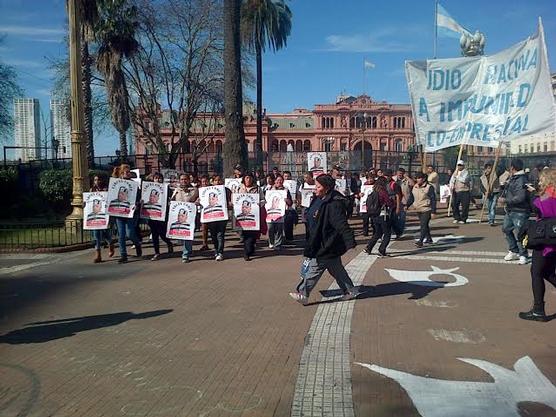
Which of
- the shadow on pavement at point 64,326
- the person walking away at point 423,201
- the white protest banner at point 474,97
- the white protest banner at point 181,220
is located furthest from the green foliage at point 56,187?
the shadow on pavement at point 64,326

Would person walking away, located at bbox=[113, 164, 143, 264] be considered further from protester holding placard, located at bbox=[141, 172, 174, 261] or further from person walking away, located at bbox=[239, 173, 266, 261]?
person walking away, located at bbox=[239, 173, 266, 261]

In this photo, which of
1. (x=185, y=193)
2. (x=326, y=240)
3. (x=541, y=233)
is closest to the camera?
(x=541, y=233)

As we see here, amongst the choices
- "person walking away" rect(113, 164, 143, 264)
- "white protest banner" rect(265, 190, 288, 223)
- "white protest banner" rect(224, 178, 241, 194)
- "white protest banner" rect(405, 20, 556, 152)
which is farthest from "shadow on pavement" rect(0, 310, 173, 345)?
"white protest banner" rect(405, 20, 556, 152)

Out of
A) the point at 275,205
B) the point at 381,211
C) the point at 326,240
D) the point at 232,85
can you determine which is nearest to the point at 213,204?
the point at 275,205

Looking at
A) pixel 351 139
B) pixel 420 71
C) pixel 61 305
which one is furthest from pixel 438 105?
pixel 351 139

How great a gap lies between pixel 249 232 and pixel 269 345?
5.14 meters

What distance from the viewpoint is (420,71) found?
14.7 meters

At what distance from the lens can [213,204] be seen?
10.4 metres

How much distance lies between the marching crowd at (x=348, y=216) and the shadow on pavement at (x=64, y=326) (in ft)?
6.86

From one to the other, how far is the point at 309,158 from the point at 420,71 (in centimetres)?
530

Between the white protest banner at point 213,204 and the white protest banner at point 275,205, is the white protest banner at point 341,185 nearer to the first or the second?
the white protest banner at point 275,205

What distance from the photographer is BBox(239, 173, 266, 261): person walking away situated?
10.3m

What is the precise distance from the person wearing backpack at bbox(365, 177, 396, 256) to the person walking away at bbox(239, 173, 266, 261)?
2.24 m

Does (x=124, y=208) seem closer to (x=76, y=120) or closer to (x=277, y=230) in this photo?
(x=277, y=230)
